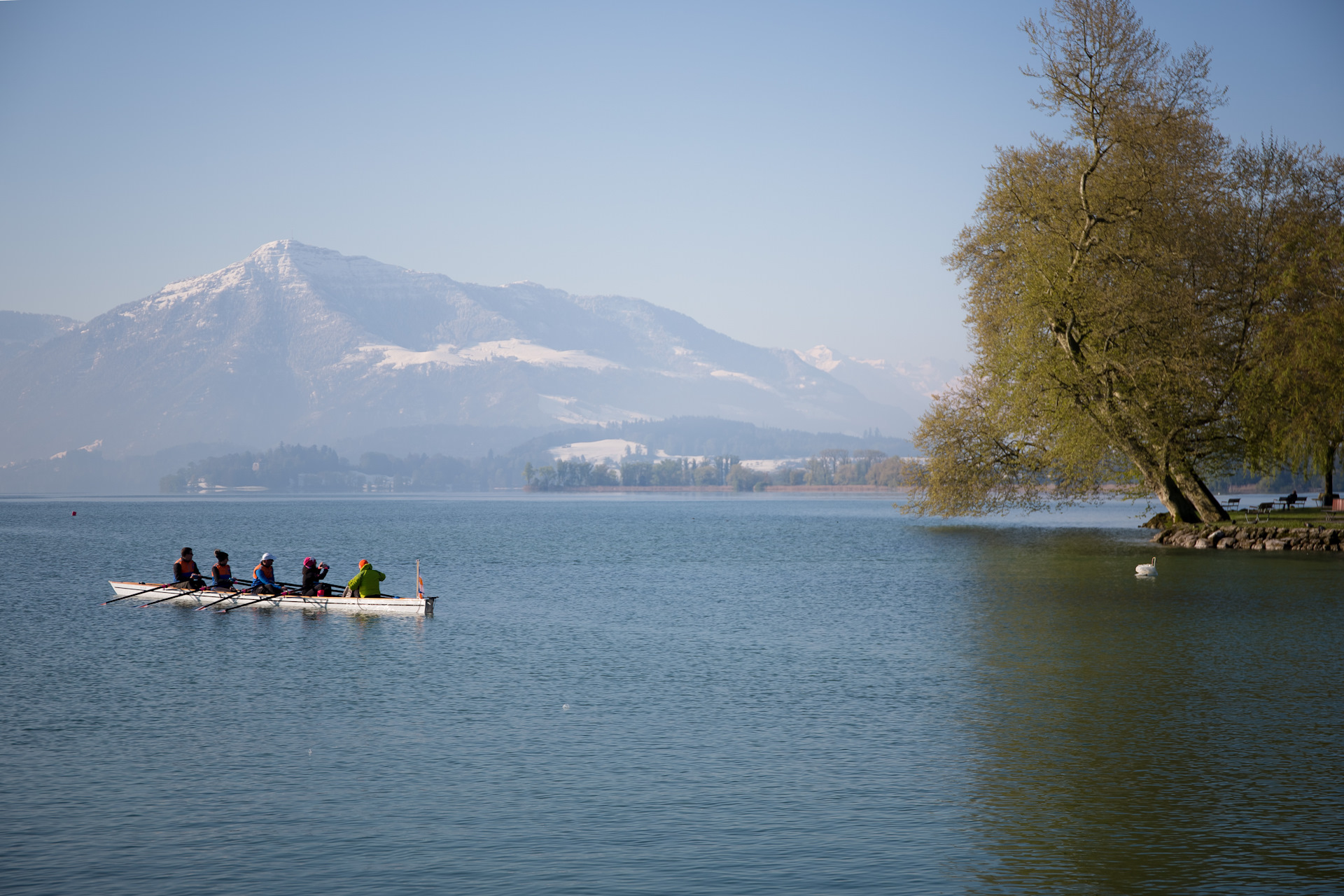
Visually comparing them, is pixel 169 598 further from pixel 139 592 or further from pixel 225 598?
pixel 225 598

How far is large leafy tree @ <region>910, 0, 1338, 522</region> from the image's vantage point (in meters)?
55.9

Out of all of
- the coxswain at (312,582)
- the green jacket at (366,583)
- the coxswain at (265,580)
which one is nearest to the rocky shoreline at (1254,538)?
the green jacket at (366,583)

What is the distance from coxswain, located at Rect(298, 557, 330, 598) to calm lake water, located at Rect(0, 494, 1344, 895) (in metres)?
0.90

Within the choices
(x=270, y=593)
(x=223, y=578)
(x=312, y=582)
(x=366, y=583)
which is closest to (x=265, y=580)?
(x=270, y=593)

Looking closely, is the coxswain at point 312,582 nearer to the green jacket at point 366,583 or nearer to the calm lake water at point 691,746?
the calm lake water at point 691,746

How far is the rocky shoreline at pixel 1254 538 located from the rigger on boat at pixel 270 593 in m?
41.7

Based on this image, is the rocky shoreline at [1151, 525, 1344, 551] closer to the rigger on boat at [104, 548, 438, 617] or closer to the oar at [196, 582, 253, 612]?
the rigger on boat at [104, 548, 438, 617]

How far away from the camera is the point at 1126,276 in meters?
56.8

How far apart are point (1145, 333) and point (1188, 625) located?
2977cm

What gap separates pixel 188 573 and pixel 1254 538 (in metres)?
49.5

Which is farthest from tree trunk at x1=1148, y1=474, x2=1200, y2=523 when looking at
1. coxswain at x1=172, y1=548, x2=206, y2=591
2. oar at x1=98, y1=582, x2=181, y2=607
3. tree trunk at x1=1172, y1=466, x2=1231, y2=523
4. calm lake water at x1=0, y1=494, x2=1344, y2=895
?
oar at x1=98, y1=582, x2=181, y2=607

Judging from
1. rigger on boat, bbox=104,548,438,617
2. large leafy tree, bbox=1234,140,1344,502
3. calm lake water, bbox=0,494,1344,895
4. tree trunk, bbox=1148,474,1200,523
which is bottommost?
calm lake water, bbox=0,494,1344,895

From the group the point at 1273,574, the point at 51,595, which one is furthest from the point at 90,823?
the point at 1273,574

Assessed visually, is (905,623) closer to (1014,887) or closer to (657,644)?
(657,644)
